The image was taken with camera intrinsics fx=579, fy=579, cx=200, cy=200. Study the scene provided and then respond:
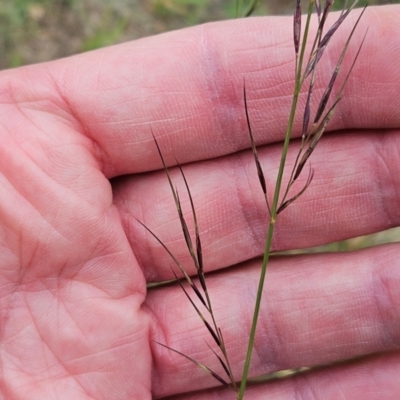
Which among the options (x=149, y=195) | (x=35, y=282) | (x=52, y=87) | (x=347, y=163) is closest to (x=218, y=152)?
(x=149, y=195)

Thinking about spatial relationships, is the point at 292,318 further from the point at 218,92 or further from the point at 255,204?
the point at 218,92

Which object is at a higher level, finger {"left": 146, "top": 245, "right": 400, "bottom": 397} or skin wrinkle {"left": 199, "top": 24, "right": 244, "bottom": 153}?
skin wrinkle {"left": 199, "top": 24, "right": 244, "bottom": 153}

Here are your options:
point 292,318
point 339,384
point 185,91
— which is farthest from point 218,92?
point 339,384

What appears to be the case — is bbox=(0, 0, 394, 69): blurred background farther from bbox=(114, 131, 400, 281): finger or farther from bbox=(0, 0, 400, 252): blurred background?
bbox=(114, 131, 400, 281): finger

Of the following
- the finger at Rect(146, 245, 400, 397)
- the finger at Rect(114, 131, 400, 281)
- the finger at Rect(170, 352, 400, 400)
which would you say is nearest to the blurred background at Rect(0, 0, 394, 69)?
the finger at Rect(114, 131, 400, 281)

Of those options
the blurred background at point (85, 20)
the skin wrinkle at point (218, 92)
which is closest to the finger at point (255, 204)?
the skin wrinkle at point (218, 92)

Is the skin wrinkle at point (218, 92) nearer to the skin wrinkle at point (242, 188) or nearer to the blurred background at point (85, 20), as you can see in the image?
the skin wrinkle at point (242, 188)
